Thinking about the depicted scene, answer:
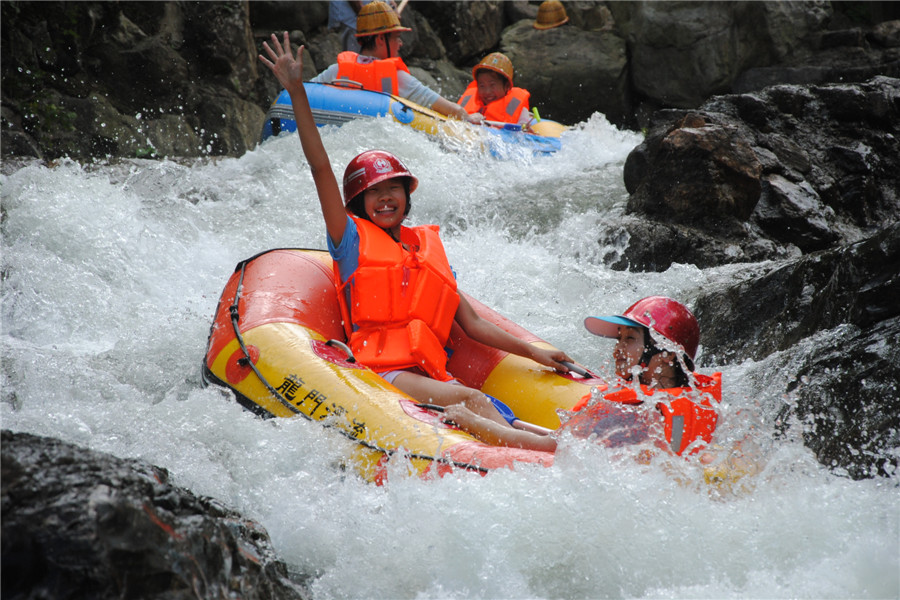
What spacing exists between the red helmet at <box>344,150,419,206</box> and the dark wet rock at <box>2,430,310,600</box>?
2.09 metres

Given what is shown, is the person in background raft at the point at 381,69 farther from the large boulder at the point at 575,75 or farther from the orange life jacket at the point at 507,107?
the large boulder at the point at 575,75

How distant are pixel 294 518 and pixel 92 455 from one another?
96cm

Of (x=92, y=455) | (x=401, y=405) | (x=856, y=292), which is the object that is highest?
(x=92, y=455)

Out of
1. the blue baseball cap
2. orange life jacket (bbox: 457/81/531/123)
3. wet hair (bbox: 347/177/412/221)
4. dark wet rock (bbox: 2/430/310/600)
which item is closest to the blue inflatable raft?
orange life jacket (bbox: 457/81/531/123)

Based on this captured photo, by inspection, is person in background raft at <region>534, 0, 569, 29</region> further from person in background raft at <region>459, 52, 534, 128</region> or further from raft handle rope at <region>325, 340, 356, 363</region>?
raft handle rope at <region>325, 340, 356, 363</region>

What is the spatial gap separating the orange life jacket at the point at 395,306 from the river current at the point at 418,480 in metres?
0.58

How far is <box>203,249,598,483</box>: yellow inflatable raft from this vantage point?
300cm

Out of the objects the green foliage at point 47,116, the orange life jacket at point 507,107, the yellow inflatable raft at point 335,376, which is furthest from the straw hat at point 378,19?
the yellow inflatable raft at point 335,376

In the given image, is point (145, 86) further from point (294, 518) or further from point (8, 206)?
point (294, 518)

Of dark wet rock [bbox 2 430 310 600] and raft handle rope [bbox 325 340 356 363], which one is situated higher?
dark wet rock [bbox 2 430 310 600]

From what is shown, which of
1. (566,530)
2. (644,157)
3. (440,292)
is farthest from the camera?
(644,157)

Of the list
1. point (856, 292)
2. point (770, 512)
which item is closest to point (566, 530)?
point (770, 512)

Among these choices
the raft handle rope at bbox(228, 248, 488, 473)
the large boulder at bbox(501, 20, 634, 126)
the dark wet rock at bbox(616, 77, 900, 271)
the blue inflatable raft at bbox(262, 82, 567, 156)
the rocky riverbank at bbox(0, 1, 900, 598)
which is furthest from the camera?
the large boulder at bbox(501, 20, 634, 126)

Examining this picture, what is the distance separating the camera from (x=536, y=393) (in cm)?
374
